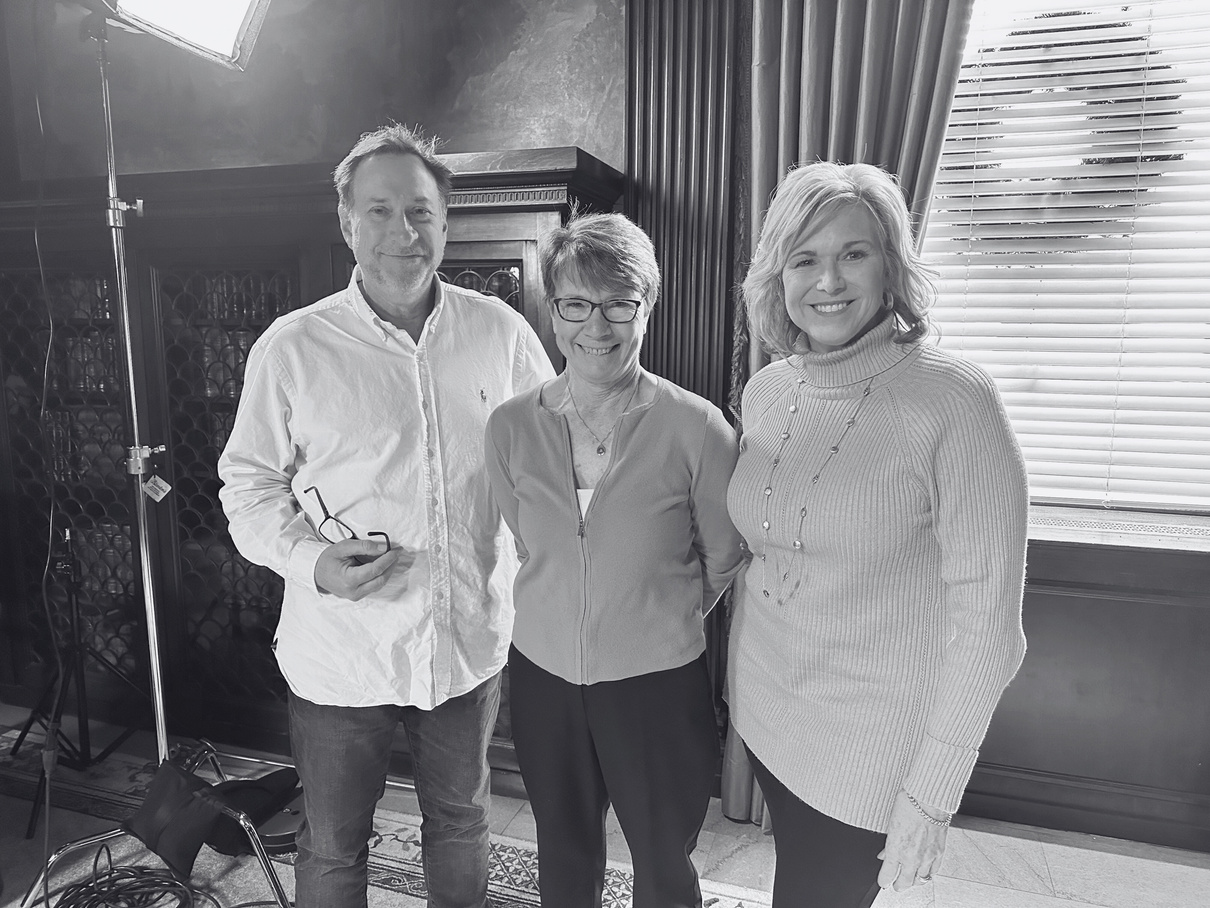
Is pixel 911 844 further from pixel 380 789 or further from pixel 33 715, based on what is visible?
pixel 33 715

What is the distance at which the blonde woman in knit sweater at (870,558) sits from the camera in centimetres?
112

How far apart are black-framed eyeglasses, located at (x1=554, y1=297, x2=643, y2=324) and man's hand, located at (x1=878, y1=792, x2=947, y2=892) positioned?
2.83 feet

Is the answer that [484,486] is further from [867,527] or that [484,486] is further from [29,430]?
[29,430]

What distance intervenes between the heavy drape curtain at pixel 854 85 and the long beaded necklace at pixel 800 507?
3.61 ft

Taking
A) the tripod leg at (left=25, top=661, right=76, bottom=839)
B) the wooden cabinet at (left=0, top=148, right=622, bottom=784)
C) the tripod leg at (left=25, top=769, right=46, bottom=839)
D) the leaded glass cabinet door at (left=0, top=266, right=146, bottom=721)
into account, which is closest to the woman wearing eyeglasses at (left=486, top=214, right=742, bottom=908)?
the wooden cabinet at (left=0, top=148, right=622, bottom=784)

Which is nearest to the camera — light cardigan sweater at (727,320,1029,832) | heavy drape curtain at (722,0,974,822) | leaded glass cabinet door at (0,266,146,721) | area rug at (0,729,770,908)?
light cardigan sweater at (727,320,1029,832)

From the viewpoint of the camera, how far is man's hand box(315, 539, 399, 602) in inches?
59.2

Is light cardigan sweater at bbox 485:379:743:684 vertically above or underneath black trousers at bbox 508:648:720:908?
above

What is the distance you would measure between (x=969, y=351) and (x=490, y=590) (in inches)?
64.2

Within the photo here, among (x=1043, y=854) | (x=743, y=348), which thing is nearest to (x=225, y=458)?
(x=743, y=348)

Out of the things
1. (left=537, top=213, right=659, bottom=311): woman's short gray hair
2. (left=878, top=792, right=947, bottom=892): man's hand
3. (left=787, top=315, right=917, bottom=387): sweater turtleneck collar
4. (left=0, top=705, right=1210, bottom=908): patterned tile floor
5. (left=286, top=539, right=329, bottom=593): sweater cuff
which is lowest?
(left=0, top=705, right=1210, bottom=908): patterned tile floor

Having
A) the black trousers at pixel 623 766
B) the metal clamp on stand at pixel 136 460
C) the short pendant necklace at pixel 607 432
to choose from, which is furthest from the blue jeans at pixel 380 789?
the metal clamp on stand at pixel 136 460

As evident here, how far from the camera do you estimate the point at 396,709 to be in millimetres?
1708

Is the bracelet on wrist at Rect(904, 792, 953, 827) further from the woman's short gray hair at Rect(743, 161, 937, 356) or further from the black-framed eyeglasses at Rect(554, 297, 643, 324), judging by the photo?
the black-framed eyeglasses at Rect(554, 297, 643, 324)
